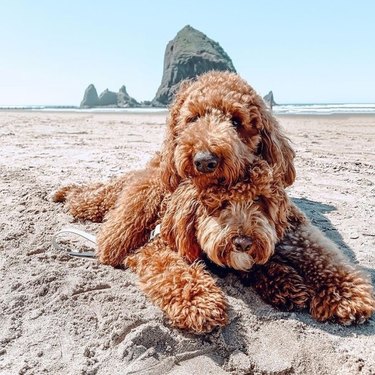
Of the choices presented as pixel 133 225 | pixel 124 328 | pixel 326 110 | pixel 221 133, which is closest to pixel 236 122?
pixel 221 133

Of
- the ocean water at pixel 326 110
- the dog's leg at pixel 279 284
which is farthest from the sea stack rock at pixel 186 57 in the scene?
the dog's leg at pixel 279 284

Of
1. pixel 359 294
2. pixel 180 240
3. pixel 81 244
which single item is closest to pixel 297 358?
pixel 359 294

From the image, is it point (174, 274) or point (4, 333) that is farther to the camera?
point (174, 274)

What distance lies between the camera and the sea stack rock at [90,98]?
269 feet

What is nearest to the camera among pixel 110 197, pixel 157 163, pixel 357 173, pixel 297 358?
pixel 297 358

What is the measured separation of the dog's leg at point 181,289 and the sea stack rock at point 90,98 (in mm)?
81107

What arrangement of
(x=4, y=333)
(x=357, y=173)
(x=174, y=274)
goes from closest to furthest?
1. (x=4, y=333)
2. (x=174, y=274)
3. (x=357, y=173)

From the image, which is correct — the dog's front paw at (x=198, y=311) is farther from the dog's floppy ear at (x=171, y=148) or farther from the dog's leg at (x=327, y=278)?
the dog's floppy ear at (x=171, y=148)

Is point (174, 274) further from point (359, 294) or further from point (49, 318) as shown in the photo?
point (359, 294)

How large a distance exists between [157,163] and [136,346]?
173 cm

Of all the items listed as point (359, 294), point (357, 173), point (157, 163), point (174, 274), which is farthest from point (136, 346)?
point (357, 173)

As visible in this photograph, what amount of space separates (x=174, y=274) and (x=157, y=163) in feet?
4.00

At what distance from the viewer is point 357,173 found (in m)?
7.30

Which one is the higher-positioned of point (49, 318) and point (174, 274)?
point (174, 274)
